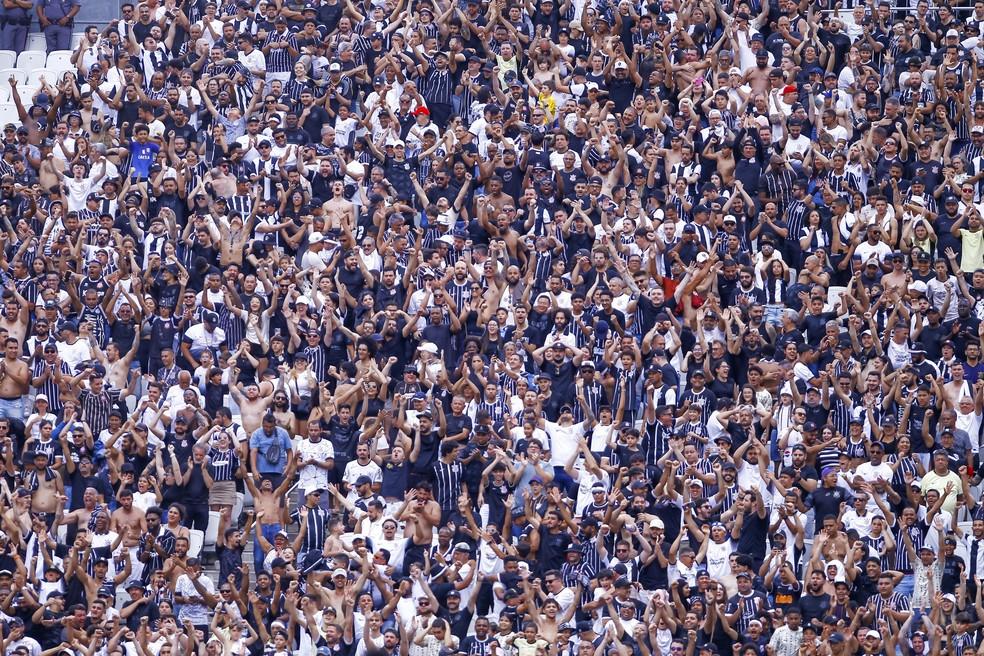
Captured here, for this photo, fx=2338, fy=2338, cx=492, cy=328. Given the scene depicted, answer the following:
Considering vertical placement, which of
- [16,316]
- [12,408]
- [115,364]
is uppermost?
[16,316]

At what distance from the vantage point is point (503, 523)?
2548cm

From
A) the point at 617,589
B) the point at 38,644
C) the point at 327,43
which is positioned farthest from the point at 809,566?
the point at 327,43

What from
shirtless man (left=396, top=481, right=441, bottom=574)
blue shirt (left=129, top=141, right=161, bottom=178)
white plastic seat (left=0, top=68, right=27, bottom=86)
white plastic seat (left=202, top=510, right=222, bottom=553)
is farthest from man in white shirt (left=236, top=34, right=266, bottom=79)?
shirtless man (left=396, top=481, right=441, bottom=574)

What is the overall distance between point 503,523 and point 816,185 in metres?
6.87

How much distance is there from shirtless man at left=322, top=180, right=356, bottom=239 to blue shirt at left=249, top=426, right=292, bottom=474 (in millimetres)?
3551

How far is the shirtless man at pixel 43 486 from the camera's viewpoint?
25.7m

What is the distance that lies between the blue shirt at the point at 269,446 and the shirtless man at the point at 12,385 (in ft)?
9.46

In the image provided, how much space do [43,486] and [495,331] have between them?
544 cm

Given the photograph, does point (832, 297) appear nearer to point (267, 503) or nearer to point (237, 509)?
point (267, 503)

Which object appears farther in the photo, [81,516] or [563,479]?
[563,479]

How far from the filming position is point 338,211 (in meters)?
29.1

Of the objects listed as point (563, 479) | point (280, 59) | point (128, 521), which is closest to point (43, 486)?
point (128, 521)

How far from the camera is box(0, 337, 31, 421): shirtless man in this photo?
26953mm

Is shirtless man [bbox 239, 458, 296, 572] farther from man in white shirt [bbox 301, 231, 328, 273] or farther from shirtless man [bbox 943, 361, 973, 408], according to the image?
shirtless man [bbox 943, 361, 973, 408]
